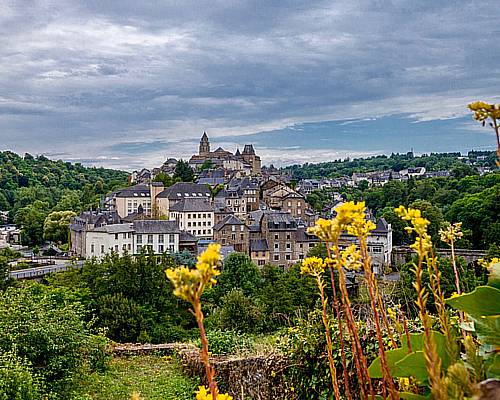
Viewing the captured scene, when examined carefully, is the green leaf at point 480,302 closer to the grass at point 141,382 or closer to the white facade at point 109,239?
the grass at point 141,382

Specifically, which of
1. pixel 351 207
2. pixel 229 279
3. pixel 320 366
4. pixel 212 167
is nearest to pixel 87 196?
pixel 212 167

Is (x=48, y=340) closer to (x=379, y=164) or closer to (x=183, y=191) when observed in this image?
(x=183, y=191)

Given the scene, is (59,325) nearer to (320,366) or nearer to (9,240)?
(320,366)

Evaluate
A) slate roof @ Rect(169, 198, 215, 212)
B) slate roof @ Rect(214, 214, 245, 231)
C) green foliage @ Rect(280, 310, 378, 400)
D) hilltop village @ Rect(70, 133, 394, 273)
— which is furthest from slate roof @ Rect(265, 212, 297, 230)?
green foliage @ Rect(280, 310, 378, 400)

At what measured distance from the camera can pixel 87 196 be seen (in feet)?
175

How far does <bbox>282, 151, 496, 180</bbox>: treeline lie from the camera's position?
81.5 m

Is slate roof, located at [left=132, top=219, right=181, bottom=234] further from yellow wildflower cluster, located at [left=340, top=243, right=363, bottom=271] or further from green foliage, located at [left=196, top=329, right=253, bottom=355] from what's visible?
yellow wildflower cluster, located at [left=340, top=243, right=363, bottom=271]

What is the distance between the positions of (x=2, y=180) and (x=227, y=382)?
65114 mm

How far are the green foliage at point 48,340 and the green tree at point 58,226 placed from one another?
3402 centimetres

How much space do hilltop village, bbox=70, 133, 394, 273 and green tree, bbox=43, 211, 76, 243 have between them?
3.68 meters

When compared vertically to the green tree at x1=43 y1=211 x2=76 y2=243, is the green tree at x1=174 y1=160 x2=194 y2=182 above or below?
above

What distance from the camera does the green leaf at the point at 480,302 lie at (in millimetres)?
1023

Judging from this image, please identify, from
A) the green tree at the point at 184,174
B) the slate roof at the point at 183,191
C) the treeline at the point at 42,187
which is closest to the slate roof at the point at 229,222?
the slate roof at the point at 183,191

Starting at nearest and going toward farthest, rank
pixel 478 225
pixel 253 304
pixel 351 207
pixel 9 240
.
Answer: pixel 351 207 < pixel 253 304 < pixel 478 225 < pixel 9 240
